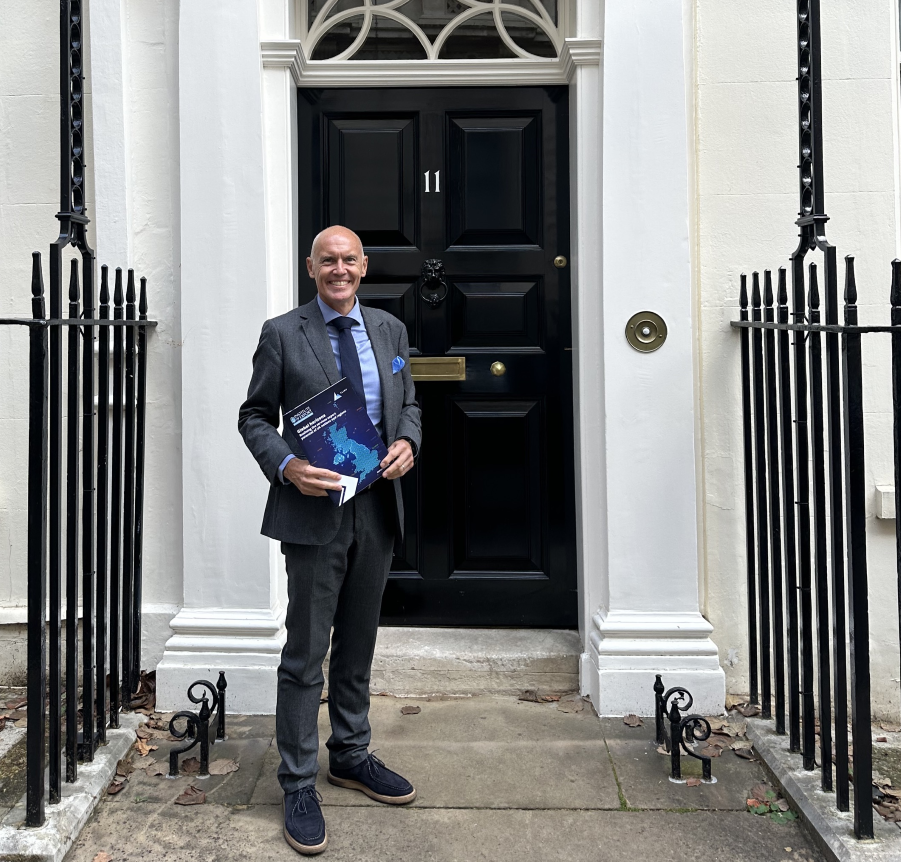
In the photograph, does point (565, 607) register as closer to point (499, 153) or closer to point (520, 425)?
point (520, 425)

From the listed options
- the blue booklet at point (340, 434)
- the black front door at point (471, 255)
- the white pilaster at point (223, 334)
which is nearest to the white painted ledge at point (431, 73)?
the black front door at point (471, 255)

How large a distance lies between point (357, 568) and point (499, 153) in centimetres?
232

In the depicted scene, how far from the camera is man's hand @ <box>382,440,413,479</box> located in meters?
2.95

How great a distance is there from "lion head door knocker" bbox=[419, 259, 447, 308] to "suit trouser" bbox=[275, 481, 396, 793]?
1570 mm

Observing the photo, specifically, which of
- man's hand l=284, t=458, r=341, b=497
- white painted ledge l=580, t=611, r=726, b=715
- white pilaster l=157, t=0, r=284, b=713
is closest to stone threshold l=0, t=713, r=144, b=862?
white pilaster l=157, t=0, r=284, b=713

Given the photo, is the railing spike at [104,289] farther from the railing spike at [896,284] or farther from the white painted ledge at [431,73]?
the railing spike at [896,284]

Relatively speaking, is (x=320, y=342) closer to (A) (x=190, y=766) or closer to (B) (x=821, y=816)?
(A) (x=190, y=766)

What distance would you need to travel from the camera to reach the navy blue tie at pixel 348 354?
306 cm

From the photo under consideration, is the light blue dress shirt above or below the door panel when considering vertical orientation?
below

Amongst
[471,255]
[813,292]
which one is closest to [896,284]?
[813,292]

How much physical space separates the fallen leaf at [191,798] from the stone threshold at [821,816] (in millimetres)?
2081

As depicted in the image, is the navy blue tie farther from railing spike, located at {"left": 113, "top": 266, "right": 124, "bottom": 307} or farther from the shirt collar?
railing spike, located at {"left": 113, "top": 266, "right": 124, "bottom": 307}

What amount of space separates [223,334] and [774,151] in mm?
2612

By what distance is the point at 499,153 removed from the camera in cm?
445
